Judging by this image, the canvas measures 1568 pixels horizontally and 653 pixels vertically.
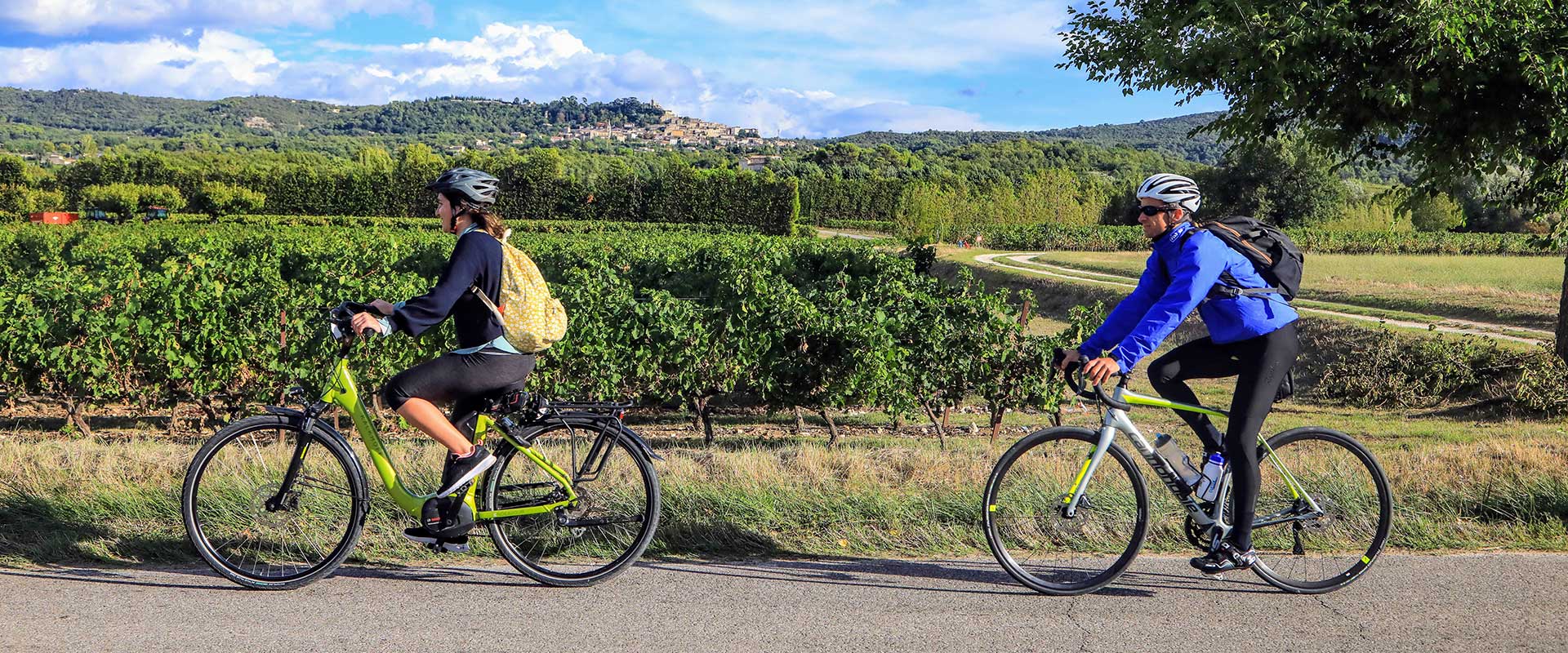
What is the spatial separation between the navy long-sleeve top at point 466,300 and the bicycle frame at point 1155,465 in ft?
7.61

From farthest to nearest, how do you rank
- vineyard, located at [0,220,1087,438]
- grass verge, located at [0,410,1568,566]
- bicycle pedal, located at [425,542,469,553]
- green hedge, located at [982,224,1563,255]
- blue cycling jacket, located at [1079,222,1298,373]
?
green hedge, located at [982,224,1563,255] < vineyard, located at [0,220,1087,438] < grass verge, located at [0,410,1568,566] < bicycle pedal, located at [425,542,469,553] < blue cycling jacket, located at [1079,222,1298,373]

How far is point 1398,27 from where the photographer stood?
11.0 m

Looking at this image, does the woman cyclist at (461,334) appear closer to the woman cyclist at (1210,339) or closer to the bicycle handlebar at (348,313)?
the bicycle handlebar at (348,313)

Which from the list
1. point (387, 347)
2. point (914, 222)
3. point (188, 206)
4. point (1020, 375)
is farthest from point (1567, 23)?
point (188, 206)

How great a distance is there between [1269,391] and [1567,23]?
951 centimetres

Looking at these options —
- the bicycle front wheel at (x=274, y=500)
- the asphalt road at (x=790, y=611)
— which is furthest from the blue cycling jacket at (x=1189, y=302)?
the bicycle front wheel at (x=274, y=500)

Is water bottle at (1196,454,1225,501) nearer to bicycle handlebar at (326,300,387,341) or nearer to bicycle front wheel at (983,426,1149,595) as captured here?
bicycle front wheel at (983,426,1149,595)

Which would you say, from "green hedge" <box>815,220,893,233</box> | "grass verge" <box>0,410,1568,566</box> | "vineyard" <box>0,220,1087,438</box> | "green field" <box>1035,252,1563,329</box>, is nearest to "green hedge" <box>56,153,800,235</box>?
"green hedge" <box>815,220,893,233</box>

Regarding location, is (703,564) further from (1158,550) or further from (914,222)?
(914,222)

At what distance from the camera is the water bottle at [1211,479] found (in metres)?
4.57

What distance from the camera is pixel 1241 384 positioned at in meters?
4.47

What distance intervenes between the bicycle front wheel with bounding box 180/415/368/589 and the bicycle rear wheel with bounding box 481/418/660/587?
1.87ft

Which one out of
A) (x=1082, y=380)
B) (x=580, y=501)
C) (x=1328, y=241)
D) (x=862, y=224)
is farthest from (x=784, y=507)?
(x=862, y=224)

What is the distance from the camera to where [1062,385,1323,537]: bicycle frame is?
4.47m
